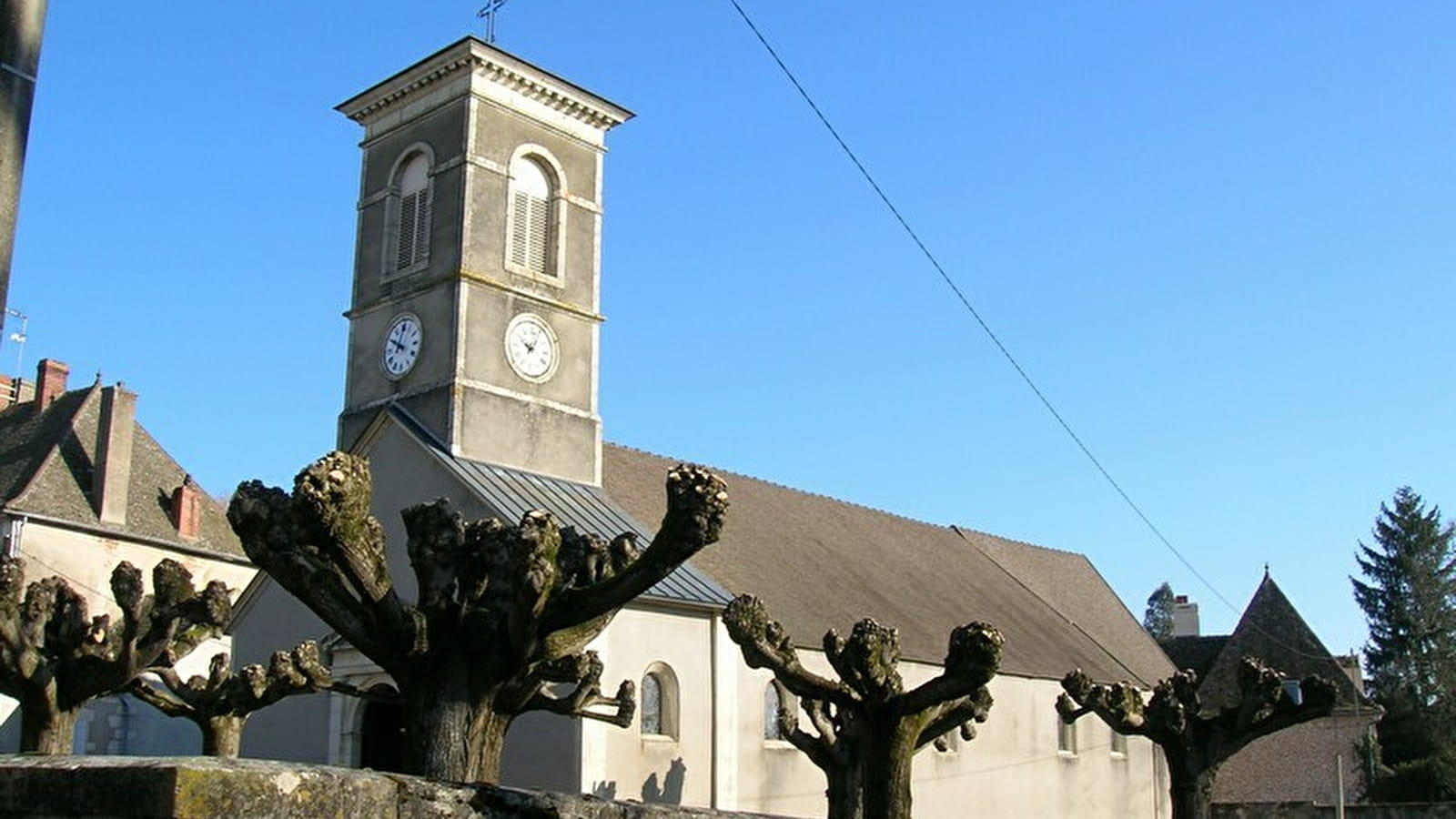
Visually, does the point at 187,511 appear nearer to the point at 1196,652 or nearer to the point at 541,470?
the point at 541,470

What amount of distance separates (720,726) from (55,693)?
1096 centimetres

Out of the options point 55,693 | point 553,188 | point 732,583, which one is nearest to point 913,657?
point 732,583

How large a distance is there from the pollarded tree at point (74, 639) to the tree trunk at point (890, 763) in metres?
7.21

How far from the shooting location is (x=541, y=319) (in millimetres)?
25578

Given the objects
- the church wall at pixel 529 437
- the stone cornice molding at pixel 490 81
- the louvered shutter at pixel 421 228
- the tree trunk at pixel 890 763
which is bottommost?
the tree trunk at pixel 890 763

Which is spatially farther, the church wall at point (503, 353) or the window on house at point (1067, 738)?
the window on house at point (1067, 738)

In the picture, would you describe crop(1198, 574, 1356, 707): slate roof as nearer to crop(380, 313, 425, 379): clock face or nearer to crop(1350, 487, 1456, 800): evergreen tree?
crop(1350, 487, 1456, 800): evergreen tree

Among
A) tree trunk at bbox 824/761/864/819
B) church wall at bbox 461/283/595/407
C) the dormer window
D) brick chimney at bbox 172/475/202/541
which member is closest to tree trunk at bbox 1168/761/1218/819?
tree trunk at bbox 824/761/864/819

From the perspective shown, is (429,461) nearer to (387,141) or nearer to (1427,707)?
(387,141)

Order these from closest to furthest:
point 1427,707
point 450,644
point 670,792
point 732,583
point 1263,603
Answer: point 450,644 < point 670,792 < point 732,583 < point 1263,603 < point 1427,707

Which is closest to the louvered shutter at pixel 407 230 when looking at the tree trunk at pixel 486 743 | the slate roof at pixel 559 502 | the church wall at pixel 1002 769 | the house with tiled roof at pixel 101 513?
the slate roof at pixel 559 502

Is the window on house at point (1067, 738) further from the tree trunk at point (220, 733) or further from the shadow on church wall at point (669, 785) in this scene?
the tree trunk at point (220, 733)

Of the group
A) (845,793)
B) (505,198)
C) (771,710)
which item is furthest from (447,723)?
(505,198)

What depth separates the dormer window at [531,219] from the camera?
1009 inches
